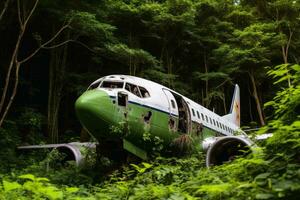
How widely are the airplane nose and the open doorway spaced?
3228 mm

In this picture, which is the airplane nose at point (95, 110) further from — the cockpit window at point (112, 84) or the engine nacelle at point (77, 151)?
the engine nacelle at point (77, 151)

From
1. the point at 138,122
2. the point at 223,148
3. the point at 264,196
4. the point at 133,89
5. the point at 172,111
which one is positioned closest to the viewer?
the point at 264,196

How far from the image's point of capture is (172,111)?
12.0 m

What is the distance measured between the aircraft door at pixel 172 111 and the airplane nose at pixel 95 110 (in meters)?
2.40

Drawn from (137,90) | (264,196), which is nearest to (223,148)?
(137,90)

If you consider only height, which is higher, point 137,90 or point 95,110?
point 137,90

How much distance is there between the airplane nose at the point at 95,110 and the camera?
9516 millimetres

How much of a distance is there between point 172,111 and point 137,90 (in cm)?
151

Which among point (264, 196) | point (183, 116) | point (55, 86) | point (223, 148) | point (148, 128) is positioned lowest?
point (223, 148)

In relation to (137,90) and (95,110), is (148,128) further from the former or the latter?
(95,110)

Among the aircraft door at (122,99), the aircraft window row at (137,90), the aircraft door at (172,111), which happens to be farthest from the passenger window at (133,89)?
the aircraft door at (172,111)

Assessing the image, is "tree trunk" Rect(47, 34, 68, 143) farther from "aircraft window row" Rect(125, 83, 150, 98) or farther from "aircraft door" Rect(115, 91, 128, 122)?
"aircraft door" Rect(115, 91, 128, 122)

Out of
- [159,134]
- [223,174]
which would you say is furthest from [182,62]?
[223,174]

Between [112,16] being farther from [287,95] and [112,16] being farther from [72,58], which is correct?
[287,95]
